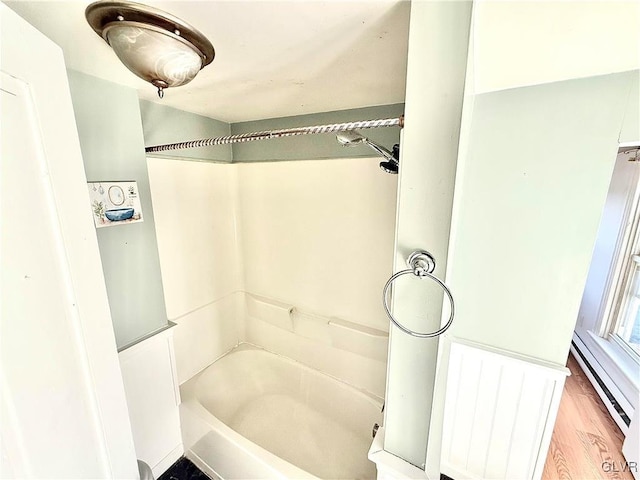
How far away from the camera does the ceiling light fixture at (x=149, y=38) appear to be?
2.19ft

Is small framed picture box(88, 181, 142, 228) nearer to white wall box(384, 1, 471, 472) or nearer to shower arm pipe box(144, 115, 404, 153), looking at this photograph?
shower arm pipe box(144, 115, 404, 153)

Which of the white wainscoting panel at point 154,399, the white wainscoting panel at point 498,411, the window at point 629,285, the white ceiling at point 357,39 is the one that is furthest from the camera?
the window at point 629,285

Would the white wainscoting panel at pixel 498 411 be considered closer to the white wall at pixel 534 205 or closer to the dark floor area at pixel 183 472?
the white wall at pixel 534 205

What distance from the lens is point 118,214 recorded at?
Answer: 4.15ft

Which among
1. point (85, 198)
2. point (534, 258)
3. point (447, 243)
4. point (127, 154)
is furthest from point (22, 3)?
point (534, 258)

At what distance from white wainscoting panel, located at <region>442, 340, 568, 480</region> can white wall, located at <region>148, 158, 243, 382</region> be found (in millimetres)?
1650

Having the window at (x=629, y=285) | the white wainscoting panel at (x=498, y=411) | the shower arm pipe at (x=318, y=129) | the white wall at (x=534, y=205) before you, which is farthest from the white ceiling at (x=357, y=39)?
the window at (x=629, y=285)

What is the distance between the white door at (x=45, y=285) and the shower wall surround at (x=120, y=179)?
0.69 metres

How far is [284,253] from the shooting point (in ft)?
6.48

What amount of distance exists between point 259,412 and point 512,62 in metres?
2.33

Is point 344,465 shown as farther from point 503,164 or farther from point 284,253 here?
point 503,164

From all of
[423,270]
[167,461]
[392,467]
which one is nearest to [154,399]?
[167,461]

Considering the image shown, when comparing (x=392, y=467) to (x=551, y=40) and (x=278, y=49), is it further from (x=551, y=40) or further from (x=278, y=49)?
(x=278, y=49)

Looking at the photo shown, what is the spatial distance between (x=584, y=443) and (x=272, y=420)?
2.20 m
